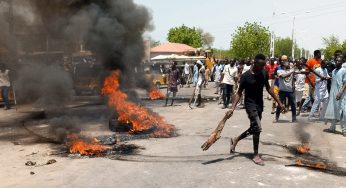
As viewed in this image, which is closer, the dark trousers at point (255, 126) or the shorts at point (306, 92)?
the dark trousers at point (255, 126)

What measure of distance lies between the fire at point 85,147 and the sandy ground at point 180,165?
36 cm

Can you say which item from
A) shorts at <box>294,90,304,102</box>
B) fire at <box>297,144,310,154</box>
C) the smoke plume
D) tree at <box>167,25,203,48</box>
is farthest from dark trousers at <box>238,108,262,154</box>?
tree at <box>167,25,203,48</box>

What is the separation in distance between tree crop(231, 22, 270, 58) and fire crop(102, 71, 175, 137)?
3904 centimetres

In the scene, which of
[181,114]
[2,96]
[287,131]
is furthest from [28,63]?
[287,131]

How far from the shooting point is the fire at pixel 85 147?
7188 millimetres

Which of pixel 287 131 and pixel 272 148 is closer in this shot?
pixel 272 148

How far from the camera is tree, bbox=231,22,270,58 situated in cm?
4772

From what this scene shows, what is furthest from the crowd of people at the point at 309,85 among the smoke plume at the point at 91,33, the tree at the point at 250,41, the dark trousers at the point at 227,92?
the tree at the point at 250,41

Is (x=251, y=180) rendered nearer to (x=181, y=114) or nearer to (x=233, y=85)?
(x=181, y=114)

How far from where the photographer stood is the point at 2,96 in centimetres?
1455

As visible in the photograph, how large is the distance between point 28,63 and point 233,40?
36.9 m

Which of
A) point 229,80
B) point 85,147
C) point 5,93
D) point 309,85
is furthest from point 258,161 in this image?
point 5,93

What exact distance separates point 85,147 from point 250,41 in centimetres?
4240

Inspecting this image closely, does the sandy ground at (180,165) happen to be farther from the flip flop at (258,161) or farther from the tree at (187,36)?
the tree at (187,36)
